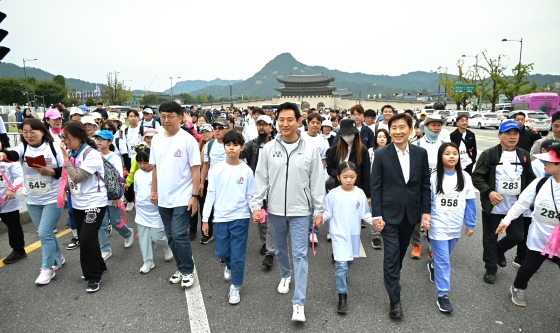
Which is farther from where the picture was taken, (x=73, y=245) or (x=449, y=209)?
(x=73, y=245)

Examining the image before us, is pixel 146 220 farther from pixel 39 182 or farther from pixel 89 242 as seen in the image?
pixel 39 182

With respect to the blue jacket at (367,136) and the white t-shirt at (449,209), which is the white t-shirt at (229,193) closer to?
the white t-shirt at (449,209)

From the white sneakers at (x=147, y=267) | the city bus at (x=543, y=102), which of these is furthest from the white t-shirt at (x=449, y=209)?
the city bus at (x=543, y=102)

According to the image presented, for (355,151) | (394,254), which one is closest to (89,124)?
(355,151)

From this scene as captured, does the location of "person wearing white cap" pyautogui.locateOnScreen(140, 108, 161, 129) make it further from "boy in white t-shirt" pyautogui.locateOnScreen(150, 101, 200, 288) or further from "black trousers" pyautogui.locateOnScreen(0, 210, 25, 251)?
"boy in white t-shirt" pyautogui.locateOnScreen(150, 101, 200, 288)

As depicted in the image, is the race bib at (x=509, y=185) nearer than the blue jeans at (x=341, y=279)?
No

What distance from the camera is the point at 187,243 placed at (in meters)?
3.62

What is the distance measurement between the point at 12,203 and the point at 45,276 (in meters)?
1.24

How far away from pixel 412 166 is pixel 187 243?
2.50 meters

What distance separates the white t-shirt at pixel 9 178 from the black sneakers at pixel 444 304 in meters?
5.03

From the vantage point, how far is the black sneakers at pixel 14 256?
427 centimetres

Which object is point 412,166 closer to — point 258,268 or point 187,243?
point 258,268

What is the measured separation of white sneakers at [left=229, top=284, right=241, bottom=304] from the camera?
333 centimetres

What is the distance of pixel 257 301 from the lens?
339cm
